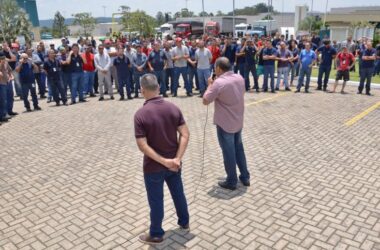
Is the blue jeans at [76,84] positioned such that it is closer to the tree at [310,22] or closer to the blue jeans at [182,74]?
the blue jeans at [182,74]

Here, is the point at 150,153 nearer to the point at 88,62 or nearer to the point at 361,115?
the point at 361,115

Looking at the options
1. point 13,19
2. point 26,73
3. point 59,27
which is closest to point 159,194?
point 26,73

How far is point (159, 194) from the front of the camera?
367 cm

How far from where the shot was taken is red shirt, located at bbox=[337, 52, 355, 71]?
12007 millimetres

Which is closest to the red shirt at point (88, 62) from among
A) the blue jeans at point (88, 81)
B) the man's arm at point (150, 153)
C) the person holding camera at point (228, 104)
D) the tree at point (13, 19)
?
the blue jeans at point (88, 81)

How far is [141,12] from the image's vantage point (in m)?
56.8

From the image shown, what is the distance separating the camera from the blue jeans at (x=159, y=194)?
3.62 meters

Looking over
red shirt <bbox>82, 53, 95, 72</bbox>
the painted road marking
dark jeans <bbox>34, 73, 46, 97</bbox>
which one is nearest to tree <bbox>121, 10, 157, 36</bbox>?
dark jeans <bbox>34, 73, 46, 97</bbox>

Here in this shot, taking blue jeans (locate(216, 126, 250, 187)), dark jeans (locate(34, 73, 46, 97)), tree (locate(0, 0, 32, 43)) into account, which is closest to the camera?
blue jeans (locate(216, 126, 250, 187))

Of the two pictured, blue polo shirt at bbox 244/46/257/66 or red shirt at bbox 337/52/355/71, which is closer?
red shirt at bbox 337/52/355/71

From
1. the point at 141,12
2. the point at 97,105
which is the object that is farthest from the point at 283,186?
the point at 141,12

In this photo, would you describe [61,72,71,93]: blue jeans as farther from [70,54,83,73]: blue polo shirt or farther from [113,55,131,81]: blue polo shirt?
[113,55,131,81]: blue polo shirt

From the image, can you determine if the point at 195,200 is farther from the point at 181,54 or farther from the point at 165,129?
the point at 181,54

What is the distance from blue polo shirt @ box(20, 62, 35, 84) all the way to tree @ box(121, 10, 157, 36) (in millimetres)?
46965
